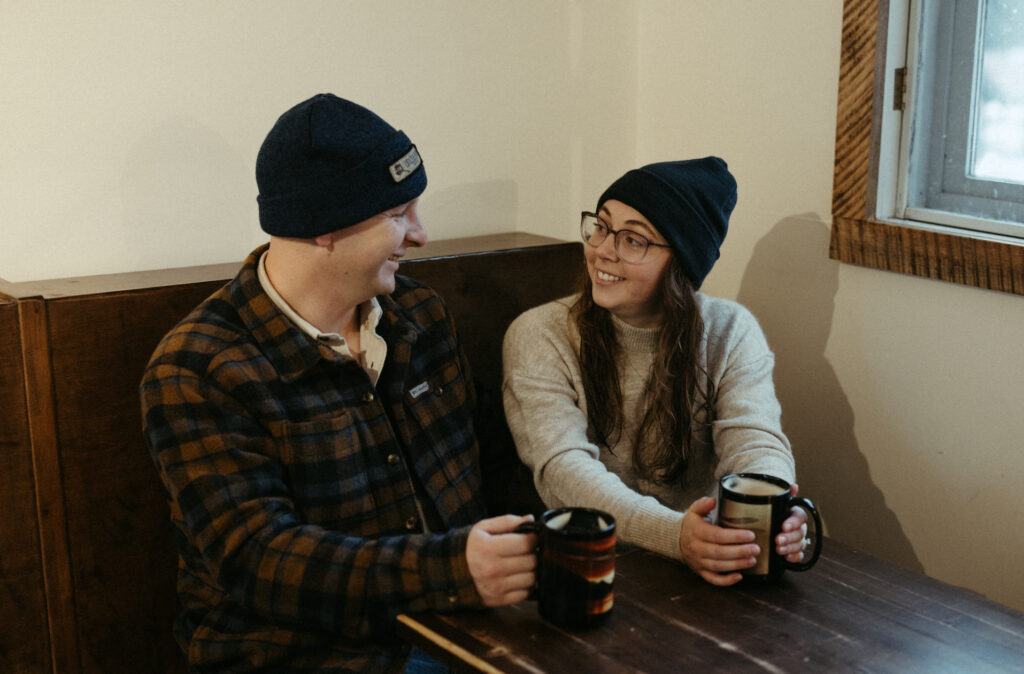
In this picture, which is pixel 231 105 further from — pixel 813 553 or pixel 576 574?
pixel 813 553

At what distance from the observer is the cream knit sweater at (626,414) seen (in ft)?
5.39

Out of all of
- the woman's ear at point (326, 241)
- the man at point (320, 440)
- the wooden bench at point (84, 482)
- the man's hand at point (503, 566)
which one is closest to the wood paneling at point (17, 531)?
the wooden bench at point (84, 482)

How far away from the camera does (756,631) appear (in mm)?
1222

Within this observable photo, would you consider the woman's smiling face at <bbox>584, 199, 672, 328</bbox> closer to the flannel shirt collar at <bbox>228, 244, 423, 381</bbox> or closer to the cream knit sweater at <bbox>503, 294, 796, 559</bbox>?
the cream knit sweater at <bbox>503, 294, 796, 559</bbox>

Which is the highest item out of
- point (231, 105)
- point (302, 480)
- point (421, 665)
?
point (231, 105)

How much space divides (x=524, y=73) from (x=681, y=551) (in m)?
1.28

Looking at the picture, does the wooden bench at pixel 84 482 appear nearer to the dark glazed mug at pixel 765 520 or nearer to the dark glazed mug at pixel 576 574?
the dark glazed mug at pixel 576 574

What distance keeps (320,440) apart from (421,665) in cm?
39

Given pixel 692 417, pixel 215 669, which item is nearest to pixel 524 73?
pixel 692 417

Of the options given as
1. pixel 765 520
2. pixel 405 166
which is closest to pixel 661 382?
pixel 765 520

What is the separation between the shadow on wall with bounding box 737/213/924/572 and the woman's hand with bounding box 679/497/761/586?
0.93 meters

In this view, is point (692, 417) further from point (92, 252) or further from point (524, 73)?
point (92, 252)

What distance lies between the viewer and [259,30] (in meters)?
1.89

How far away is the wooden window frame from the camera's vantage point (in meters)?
1.86
